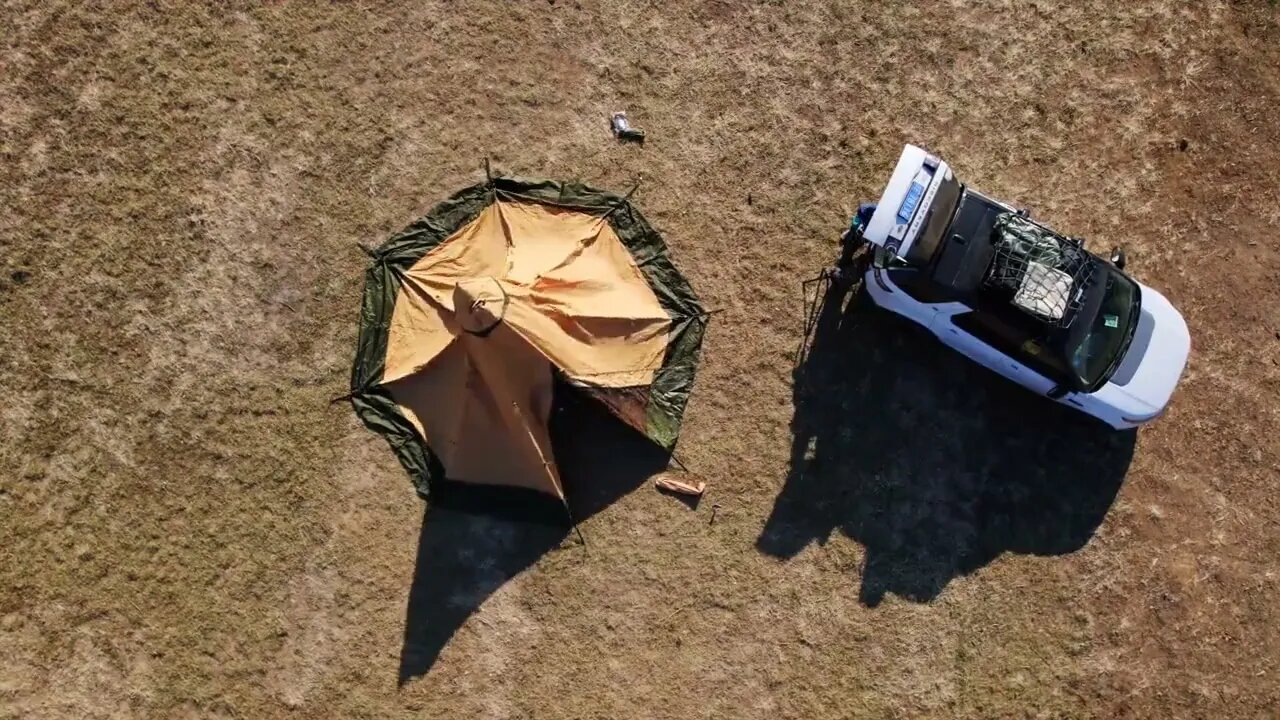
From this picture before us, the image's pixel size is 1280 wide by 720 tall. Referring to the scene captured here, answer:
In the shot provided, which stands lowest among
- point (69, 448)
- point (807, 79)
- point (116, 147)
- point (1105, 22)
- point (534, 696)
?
point (534, 696)

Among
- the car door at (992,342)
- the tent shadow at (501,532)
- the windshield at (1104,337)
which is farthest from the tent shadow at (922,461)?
the tent shadow at (501,532)

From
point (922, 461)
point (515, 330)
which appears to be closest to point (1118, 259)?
point (922, 461)

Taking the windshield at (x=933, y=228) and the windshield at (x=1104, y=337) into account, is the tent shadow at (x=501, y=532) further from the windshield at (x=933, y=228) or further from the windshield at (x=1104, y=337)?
the windshield at (x=1104, y=337)

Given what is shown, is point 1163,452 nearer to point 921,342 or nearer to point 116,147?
point 921,342

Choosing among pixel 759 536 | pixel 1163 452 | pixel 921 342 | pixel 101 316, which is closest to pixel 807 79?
pixel 921 342

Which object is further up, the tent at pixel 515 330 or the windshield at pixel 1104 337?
the windshield at pixel 1104 337

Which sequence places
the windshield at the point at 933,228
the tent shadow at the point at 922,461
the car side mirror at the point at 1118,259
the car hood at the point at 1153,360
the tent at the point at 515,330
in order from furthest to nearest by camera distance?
the tent shadow at the point at 922,461 → the car side mirror at the point at 1118,259 → the car hood at the point at 1153,360 → the windshield at the point at 933,228 → the tent at the point at 515,330
